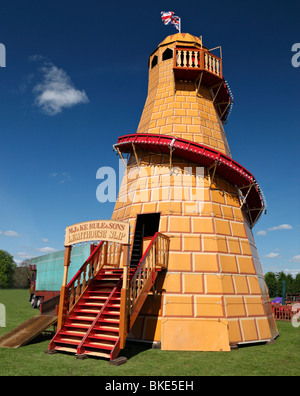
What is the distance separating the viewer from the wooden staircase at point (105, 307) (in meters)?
7.97

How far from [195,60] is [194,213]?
28.6ft

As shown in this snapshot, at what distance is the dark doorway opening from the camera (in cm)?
1260

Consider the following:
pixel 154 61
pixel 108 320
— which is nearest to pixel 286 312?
pixel 108 320

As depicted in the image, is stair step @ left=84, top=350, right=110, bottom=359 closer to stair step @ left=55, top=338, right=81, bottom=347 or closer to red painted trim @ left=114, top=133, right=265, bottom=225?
stair step @ left=55, top=338, right=81, bottom=347

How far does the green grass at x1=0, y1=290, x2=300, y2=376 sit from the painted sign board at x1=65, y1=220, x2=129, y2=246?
330 cm

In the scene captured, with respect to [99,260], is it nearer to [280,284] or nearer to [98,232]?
[98,232]

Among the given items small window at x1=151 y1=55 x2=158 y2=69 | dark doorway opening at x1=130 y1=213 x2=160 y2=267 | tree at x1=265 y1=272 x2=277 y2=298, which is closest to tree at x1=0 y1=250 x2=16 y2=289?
tree at x1=265 y1=272 x2=277 y2=298

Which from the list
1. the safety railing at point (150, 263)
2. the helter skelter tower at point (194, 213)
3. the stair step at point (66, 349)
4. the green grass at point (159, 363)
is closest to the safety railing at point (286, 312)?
the helter skelter tower at point (194, 213)

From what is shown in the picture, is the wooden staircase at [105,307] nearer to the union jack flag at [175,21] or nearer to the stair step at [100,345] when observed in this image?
the stair step at [100,345]

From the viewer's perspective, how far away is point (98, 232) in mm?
8875

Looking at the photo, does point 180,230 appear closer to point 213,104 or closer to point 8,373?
point 8,373

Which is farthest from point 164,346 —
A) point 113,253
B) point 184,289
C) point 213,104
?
point 213,104

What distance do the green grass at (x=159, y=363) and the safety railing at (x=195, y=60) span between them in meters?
13.0
